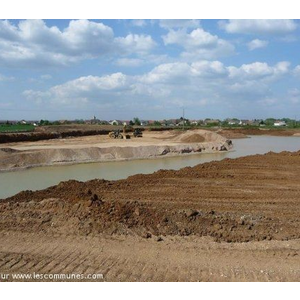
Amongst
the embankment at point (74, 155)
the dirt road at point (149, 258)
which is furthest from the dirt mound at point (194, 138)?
the dirt road at point (149, 258)

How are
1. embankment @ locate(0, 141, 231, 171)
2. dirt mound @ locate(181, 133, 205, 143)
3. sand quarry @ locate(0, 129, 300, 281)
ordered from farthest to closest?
dirt mound @ locate(181, 133, 205, 143)
embankment @ locate(0, 141, 231, 171)
sand quarry @ locate(0, 129, 300, 281)

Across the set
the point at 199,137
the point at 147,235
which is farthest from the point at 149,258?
the point at 199,137

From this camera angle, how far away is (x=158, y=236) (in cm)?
636

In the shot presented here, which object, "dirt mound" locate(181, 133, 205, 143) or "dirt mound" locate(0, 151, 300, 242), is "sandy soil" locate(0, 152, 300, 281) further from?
"dirt mound" locate(181, 133, 205, 143)

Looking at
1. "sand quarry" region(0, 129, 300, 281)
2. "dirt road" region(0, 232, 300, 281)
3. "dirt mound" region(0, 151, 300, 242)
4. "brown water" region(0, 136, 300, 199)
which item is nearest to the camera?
"dirt road" region(0, 232, 300, 281)

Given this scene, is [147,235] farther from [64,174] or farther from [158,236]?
[64,174]

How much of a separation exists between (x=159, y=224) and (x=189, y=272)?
1.98 m

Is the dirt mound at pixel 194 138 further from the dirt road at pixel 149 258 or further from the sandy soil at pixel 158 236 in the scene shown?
the dirt road at pixel 149 258

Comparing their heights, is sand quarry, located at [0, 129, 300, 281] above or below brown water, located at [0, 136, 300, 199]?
above

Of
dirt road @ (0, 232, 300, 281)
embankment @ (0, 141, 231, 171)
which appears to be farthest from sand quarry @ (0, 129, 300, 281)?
embankment @ (0, 141, 231, 171)

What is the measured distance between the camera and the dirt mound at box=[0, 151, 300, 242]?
6695 mm

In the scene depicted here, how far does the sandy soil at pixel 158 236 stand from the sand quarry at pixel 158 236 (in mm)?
16

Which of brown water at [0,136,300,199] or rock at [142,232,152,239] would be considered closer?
rock at [142,232,152,239]

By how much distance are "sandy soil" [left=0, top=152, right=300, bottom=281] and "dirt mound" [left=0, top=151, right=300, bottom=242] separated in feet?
0.08
